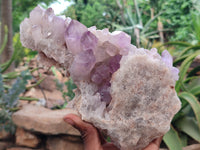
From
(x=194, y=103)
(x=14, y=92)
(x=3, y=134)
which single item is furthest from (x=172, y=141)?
(x=3, y=134)

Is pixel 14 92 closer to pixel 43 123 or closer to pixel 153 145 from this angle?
pixel 43 123

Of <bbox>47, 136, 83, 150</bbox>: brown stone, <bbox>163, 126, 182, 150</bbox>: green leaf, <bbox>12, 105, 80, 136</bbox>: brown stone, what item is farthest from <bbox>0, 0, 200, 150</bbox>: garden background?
<bbox>47, 136, 83, 150</bbox>: brown stone

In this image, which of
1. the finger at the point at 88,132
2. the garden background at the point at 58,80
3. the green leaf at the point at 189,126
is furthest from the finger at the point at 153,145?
the green leaf at the point at 189,126

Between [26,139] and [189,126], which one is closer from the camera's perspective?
[189,126]

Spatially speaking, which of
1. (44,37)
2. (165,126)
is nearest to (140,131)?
(165,126)

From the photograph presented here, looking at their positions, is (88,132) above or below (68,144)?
above

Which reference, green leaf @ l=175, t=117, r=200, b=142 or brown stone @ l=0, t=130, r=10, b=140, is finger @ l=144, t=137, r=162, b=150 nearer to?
green leaf @ l=175, t=117, r=200, b=142

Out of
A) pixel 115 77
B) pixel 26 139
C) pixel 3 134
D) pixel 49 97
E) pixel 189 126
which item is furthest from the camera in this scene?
pixel 49 97

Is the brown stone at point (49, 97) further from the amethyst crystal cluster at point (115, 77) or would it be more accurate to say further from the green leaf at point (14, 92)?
the amethyst crystal cluster at point (115, 77)
